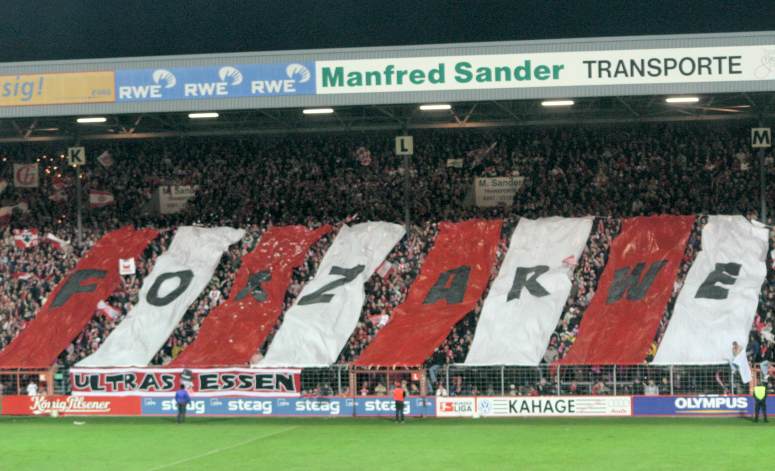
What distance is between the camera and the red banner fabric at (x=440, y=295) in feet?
127

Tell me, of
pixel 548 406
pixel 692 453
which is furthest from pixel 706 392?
pixel 692 453

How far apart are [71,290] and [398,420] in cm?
1600

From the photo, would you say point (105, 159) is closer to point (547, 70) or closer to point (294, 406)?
point (294, 406)

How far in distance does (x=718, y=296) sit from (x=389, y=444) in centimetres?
1449

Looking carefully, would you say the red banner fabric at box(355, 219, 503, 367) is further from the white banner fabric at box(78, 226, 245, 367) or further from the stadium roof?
the white banner fabric at box(78, 226, 245, 367)

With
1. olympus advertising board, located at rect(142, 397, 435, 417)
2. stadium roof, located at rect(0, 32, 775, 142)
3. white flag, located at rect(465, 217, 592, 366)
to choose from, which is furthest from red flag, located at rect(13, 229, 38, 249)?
white flag, located at rect(465, 217, 592, 366)

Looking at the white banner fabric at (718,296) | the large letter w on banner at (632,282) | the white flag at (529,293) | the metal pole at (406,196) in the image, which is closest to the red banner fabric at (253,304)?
the metal pole at (406,196)

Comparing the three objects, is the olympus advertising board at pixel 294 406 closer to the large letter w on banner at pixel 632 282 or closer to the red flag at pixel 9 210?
the large letter w on banner at pixel 632 282

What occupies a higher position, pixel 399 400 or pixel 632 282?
pixel 632 282

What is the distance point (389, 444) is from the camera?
3077cm

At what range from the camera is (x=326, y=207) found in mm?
47938

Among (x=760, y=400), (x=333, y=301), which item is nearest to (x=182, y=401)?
(x=333, y=301)

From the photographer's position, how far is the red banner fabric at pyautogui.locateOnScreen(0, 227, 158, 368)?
4166 cm

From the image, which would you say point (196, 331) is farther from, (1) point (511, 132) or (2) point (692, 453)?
(2) point (692, 453)
